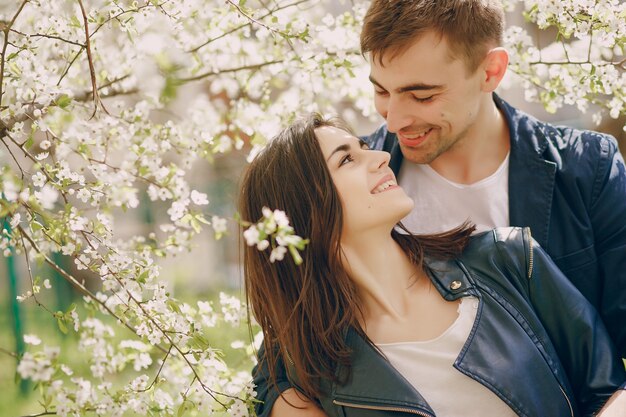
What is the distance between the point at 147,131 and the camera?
121 inches

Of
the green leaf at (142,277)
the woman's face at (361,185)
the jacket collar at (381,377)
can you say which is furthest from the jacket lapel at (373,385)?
the green leaf at (142,277)

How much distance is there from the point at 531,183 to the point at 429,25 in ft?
2.16

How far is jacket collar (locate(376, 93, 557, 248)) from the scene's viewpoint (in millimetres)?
2883

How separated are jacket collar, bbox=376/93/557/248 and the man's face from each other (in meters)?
0.20

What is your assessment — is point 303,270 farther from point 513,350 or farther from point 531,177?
point 531,177

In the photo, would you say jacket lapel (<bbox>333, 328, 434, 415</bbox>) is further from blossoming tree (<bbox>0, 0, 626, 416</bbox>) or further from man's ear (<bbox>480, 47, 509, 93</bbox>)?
man's ear (<bbox>480, 47, 509, 93</bbox>)

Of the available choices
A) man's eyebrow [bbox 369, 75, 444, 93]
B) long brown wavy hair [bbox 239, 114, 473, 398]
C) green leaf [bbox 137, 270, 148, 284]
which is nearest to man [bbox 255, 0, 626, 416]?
man's eyebrow [bbox 369, 75, 444, 93]

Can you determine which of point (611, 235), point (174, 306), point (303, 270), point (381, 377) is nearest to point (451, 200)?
point (611, 235)

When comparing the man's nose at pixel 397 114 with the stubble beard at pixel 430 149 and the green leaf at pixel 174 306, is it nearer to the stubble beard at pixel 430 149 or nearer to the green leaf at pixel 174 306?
the stubble beard at pixel 430 149

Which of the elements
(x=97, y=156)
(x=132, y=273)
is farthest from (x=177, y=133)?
(x=132, y=273)

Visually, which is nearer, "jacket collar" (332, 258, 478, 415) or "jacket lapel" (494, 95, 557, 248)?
"jacket collar" (332, 258, 478, 415)

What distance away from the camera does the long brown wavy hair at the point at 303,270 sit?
2.53m

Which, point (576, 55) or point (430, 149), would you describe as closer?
point (430, 149)

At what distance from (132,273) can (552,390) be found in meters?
1.29
